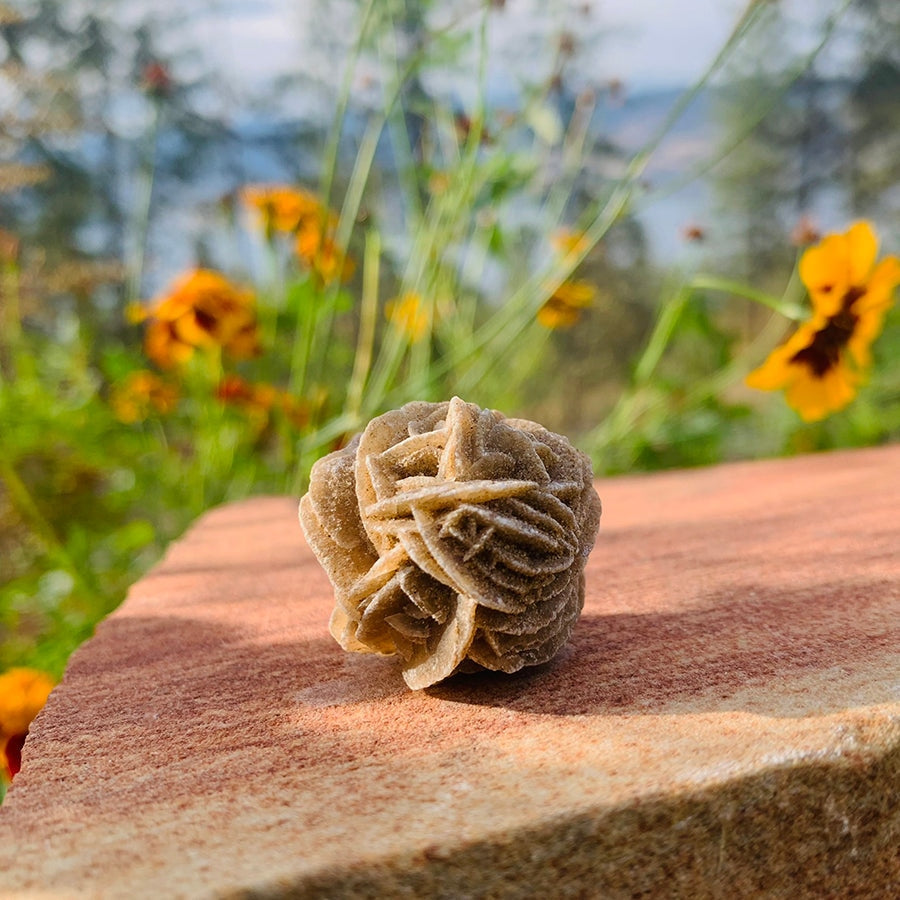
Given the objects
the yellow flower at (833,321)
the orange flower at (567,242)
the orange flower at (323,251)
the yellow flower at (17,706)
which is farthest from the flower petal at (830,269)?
the yellow flower at (17,706)

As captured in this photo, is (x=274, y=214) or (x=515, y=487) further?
(x=274, y=214)

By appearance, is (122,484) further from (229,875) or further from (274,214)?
(229,875)

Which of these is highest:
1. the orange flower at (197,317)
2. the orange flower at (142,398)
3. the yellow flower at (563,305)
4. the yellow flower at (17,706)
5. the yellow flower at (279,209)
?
the yellow flower at (279,209)

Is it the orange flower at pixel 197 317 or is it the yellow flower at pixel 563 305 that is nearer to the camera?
the orange flower at pixel 197 317

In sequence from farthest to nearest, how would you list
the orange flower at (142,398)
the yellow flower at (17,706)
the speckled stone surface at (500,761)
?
the orange flower at (142,398) < the yellow flower at (17,706) < the speckled stone surface at (500,761)

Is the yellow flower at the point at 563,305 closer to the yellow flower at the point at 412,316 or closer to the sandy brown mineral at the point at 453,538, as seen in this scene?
the yellow flower at the point at 412,316

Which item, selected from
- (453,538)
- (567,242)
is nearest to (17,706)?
(453,538)

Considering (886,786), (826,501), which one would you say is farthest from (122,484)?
(886,786)
